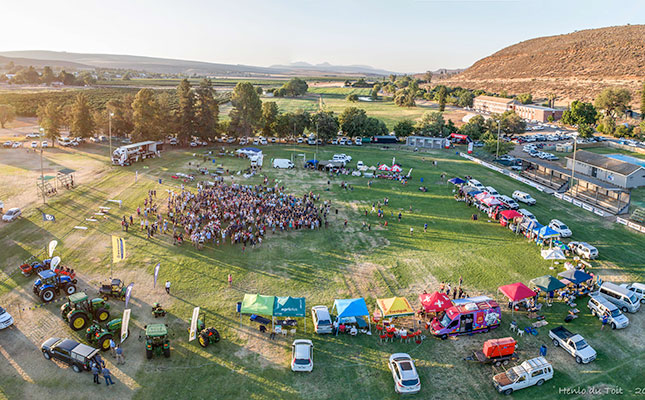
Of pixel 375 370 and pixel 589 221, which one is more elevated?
pixel 589 221

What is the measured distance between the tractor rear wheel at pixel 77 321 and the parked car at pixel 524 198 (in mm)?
40040

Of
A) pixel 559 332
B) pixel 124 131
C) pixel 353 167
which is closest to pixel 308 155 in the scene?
pixel 353 167

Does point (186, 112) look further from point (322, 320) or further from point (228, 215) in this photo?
point (322, 320)

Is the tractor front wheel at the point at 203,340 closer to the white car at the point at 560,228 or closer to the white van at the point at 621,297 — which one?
the white van at the point at 621,297

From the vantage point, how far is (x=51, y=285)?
23.3 m

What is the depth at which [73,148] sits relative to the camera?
210 feet

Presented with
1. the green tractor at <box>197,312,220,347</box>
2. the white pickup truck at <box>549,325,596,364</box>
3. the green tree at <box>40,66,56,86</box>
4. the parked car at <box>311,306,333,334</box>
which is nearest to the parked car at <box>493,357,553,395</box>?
the white pickup truck at <box>549,325,596,364</box>

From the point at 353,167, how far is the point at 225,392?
138 ft

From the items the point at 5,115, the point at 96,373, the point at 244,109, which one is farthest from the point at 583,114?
the point at 5,115

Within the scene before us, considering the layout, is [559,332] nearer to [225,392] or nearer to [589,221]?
[225,392]

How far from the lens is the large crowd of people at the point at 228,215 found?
105 ft

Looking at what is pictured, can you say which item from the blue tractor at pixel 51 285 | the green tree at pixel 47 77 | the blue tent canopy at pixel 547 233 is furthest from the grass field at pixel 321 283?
the green tree at pixel 47 77

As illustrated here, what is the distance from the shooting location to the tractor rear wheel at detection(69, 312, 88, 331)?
2052 centimetres

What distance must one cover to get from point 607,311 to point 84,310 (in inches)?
1142
